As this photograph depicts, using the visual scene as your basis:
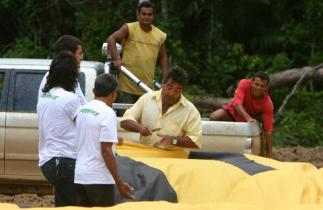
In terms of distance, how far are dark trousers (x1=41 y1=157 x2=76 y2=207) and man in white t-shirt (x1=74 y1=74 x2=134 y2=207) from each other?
0.13 m

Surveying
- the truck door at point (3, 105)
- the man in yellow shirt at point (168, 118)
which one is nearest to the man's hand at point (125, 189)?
the man in yellow shirt at point (168, 118)

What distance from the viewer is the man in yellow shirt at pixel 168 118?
28.8ft

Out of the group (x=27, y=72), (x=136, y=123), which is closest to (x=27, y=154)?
(x=27, y=72)

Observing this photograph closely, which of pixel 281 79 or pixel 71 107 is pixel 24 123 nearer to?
pixel 71 107

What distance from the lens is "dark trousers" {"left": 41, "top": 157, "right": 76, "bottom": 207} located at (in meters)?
7.45

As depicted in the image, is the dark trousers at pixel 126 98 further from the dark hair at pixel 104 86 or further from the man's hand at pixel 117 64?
the dark hair at pixel 104 86

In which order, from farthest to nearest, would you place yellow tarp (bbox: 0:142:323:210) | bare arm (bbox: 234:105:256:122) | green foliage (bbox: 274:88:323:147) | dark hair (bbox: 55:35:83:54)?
green foliage (bbox: 274:88:323:147) < bare arm (bbox: 234:105:256:122) < yellow tarp (bbox: 0:142:323:210) < dark hair (bbox: 55:35:83:54)

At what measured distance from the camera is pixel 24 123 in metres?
Result: 10.7

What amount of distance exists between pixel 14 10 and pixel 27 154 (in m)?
10.9

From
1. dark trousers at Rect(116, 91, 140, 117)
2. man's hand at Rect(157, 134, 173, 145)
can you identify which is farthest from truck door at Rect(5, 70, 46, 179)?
man's hand at Rect(157, 134, 173, 145)

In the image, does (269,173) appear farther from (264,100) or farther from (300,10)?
(300,10)

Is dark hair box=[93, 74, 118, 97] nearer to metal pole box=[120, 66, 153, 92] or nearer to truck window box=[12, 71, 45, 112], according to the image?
metal pole box=[120, 66, 153, 92]

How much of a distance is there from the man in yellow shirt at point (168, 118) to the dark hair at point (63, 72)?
54.7 inches

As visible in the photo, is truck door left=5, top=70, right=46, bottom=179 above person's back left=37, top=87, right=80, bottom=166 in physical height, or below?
below
